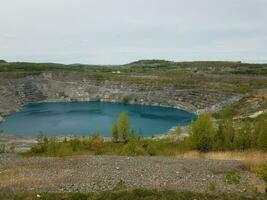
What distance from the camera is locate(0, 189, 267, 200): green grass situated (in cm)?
1258

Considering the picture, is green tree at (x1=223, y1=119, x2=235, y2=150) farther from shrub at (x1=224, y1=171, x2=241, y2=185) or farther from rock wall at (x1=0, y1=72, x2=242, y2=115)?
rock wall at (x1=0, y1=72, x2=242, y2=115)

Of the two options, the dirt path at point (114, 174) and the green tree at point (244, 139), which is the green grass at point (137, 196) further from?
the green tree at point (244, 139)

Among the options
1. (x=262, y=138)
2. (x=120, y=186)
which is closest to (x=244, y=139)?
(x=262, y=138)

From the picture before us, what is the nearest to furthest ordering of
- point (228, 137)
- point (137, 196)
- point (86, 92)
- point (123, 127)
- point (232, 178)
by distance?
point (137, 196), point (232, 178), point (228, 137), point (123, 127), point (86, 92)

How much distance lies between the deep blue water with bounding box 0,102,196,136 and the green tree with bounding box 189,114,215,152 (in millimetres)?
33638

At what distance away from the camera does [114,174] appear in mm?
15617

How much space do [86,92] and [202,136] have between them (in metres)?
86.4

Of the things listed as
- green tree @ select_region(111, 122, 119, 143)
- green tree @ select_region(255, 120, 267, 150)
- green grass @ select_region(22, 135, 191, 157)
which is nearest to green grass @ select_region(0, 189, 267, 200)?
green grass @ select_region(22, 135, 191, 157)

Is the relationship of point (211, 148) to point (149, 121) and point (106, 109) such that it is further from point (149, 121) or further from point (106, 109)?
point (106, 109)

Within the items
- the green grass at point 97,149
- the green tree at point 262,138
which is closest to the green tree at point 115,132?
the green grass at point 97,149

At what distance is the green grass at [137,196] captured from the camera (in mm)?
12578

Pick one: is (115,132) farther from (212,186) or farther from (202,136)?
(212,186)

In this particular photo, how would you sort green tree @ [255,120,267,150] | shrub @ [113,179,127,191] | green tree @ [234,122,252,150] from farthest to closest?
1. green tree @ [234,122,252,150]
2. green tree @ [255,120,267,150]
3. shrub @ [113,179,127,191]

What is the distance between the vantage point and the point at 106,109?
95000mm
